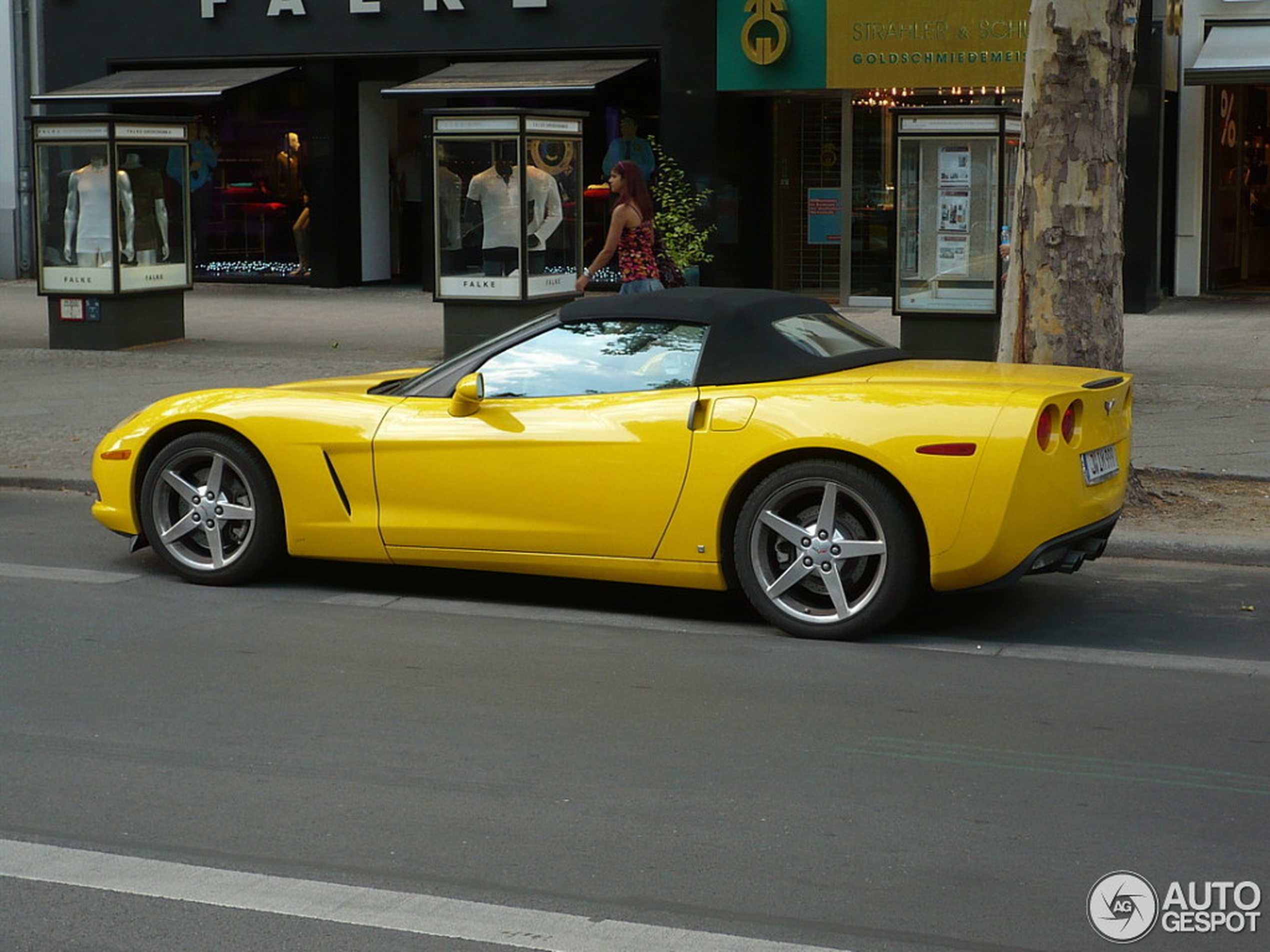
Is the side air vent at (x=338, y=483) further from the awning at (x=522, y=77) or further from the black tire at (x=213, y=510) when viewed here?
the awning at (x=522, y=77)

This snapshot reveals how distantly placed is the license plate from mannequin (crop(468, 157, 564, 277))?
30.6ft

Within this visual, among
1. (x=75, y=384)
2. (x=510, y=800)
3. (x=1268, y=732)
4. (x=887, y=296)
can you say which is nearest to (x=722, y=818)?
(x=510, y=800)

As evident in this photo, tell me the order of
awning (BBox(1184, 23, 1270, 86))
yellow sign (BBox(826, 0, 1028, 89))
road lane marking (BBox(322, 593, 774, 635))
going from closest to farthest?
road lane marking (BBox(322, 593, 774, 635)), yellow sign (BBox(826, 0, 1028, 89)), awning (BBox(1184, 23, 1270, 86))

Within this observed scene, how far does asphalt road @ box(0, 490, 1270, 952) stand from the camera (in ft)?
13.3

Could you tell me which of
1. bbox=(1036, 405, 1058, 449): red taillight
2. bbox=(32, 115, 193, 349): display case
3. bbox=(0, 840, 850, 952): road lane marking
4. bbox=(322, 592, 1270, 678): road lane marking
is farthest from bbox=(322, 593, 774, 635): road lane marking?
bbox=(32, 115, 193, 349): display case

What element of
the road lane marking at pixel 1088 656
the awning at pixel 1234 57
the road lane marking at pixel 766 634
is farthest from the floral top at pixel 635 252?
the awning at pixel 1234 57

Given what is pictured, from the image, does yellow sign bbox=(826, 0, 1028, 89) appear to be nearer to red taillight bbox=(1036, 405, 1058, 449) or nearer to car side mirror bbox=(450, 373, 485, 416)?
car side mirror bbox=(450, 373, 485, 416)

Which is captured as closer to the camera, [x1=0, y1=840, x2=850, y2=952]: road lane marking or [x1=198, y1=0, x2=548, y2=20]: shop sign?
[x1=0, y1=840, x2=850, y2=952]: road lane marking

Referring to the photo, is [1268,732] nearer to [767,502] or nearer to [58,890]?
[767,502]

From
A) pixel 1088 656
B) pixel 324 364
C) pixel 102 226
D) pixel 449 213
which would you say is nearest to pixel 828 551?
pixel 1088 656

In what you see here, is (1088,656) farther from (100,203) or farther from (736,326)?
(100,203)

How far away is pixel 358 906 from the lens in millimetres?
4086

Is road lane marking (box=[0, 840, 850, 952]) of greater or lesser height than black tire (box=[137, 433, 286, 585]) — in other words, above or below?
below

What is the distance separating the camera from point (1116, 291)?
965 cm
